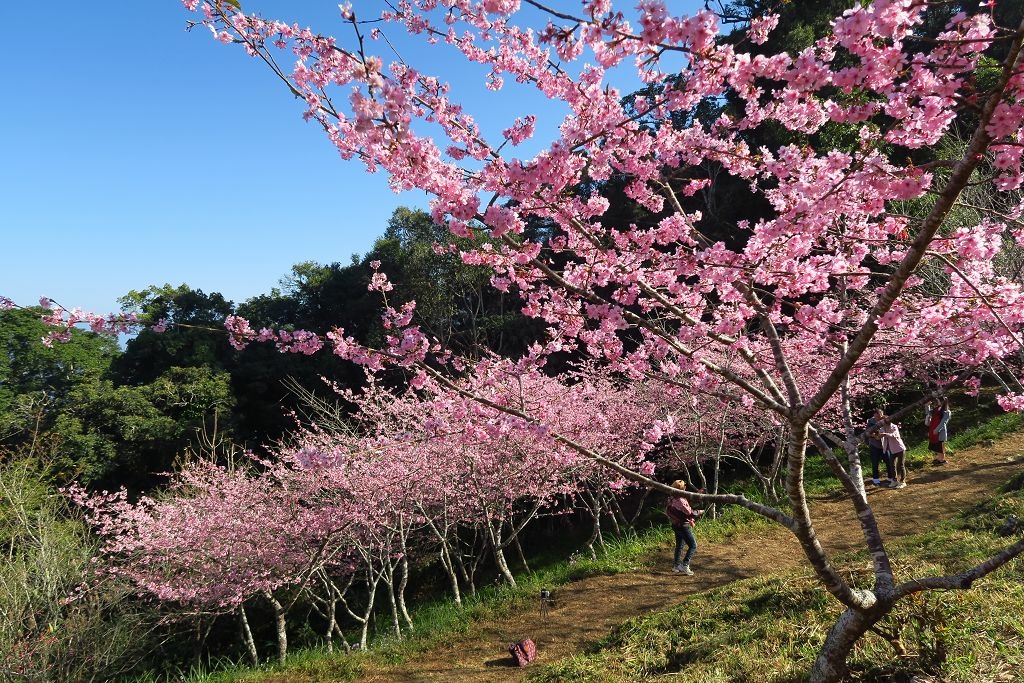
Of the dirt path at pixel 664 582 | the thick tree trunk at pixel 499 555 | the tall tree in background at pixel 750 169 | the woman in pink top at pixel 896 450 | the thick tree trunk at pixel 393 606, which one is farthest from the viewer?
the thick tree trunk at pixel 499 555

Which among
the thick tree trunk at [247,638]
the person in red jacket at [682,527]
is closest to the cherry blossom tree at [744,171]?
the person in red jacket at [682,527]

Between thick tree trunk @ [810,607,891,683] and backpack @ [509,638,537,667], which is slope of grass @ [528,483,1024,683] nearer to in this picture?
thick tree trunk @ [810,607,891,683]

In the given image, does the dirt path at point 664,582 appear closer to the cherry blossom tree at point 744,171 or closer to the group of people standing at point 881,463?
the group of people standing at point 881,463

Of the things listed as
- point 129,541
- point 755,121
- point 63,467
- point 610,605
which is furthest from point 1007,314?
point 63,467

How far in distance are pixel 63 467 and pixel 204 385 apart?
448 centimetres

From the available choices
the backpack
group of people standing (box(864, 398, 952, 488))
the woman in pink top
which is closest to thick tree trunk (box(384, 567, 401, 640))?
the backpack

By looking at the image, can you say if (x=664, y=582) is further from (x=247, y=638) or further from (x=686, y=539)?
(x=247, y=638)

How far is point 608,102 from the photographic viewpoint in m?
3.28

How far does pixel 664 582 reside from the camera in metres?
6.95

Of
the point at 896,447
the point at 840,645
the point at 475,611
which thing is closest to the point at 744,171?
the point at 840,645

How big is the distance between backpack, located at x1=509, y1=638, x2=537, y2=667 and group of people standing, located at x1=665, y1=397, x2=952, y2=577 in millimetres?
2269

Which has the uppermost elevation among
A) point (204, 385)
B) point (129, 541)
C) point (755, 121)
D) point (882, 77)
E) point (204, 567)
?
point (204, 385)

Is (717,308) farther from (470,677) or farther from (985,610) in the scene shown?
(470,677)

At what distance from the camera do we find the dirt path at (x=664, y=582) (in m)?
5.96
